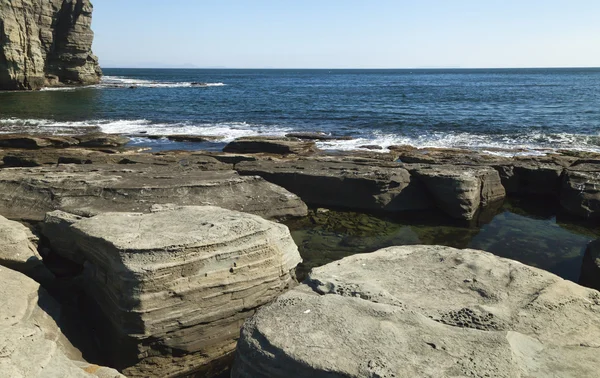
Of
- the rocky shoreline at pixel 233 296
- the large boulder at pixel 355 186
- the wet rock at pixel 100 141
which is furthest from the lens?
the wet rock at pixel 100 141

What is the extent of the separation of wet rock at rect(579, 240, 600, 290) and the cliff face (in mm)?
45237

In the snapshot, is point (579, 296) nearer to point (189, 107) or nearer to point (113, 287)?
point (113, 287)

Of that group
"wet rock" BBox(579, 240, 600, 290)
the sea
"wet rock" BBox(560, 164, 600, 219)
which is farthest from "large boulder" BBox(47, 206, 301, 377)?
"wet rock" BBox(560, 164, 600, 219)

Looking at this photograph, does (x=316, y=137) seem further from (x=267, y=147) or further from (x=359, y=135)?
(x=267, y=147)

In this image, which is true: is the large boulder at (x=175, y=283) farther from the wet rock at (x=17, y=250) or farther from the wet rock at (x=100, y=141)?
the wet rock at (x=100, y=141)

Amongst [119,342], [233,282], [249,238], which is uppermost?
[249,238]

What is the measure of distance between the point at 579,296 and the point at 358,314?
2227mm

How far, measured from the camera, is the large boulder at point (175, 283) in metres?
4.95

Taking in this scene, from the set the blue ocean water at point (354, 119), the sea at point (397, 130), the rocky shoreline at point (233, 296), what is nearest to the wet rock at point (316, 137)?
the sea at point (397, 130)

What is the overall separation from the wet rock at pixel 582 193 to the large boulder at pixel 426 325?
638 cm

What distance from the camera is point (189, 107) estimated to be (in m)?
34.8

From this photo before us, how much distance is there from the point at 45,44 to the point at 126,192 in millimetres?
48181

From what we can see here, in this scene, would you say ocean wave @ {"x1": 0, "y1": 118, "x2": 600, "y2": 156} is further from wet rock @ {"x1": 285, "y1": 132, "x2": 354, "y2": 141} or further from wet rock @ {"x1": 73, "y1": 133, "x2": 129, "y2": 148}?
wet rock @ {"x1": 73, "y1": 133, "x2": 129, "y2": 148}

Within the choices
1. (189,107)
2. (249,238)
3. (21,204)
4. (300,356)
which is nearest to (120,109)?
(189,107)
